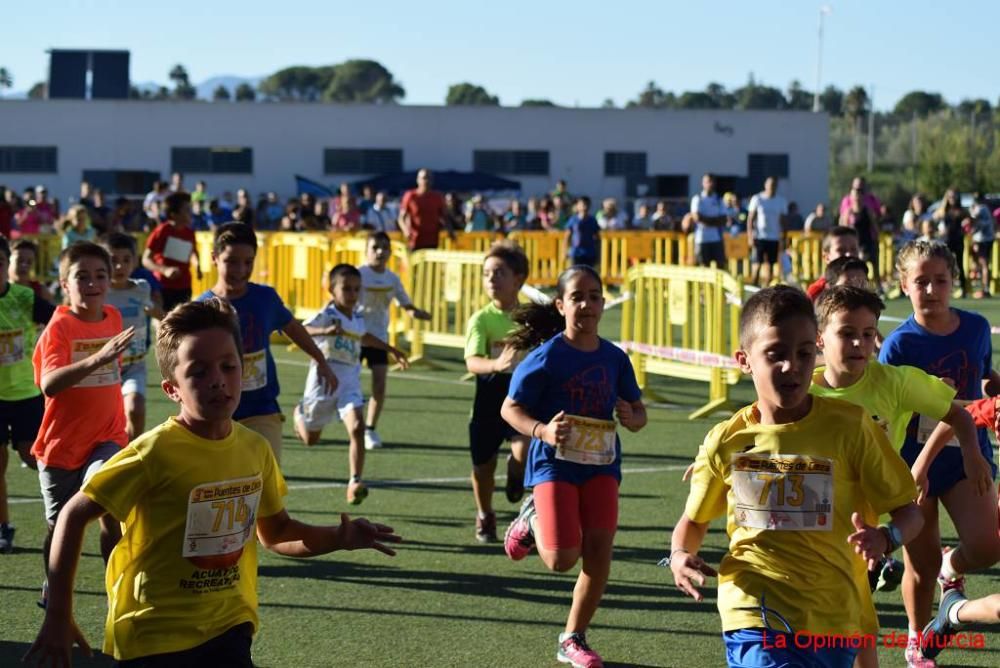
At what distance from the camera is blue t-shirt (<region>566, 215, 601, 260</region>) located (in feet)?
84.9

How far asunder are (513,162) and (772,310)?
2320 inches

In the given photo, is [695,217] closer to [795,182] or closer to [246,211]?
[246,211]

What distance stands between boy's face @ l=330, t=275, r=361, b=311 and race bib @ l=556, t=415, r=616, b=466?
174 inches

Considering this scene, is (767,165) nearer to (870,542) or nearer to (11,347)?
(11,347)

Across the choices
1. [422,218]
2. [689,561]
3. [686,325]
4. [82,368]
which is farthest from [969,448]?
[422,218]

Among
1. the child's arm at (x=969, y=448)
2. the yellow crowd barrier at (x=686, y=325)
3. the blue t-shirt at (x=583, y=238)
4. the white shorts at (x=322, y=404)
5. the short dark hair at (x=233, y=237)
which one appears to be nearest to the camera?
the child's arm at (x=969, y=448)

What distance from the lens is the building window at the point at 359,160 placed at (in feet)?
201

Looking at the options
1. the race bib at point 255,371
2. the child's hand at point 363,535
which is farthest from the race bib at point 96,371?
the child's hand at point 363,535

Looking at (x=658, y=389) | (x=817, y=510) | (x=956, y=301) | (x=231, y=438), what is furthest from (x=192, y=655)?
(x=956, y=301)

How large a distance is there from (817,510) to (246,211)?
20180 millimetres

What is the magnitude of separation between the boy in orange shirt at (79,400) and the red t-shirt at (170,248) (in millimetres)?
7572

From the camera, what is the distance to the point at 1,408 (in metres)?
8.75

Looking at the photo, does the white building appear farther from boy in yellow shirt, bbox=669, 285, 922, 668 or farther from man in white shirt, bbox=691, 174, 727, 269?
boy in yellow shirt, bbox=669, 285, 922, 668

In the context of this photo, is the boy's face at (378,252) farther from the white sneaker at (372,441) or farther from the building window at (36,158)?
the building window at (36,158)
